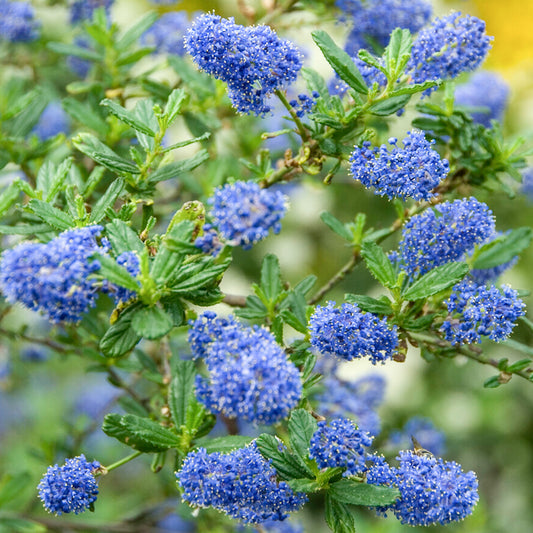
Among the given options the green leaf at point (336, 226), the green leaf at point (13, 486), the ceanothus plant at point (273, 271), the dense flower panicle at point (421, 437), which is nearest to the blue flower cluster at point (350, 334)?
the ceanothus plant at point (273, 271)

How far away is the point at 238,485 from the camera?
142 cm

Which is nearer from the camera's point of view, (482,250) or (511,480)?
(482,250)

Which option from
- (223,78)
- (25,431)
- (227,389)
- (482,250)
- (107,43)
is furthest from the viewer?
(25,431)

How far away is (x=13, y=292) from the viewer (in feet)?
4.15

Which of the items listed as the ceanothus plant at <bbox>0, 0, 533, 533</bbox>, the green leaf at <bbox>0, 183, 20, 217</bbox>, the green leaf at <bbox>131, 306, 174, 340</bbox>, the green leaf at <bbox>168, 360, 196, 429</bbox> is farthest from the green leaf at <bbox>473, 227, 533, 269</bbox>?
the green leaf at <bbox>0, 183, 20, 217</bbox>

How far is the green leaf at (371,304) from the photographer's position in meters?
1.56

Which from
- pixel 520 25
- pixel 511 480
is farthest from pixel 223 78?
pixel 520 25

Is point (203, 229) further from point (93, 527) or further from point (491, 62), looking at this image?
point (491, 62)

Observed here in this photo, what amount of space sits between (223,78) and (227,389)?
685mm

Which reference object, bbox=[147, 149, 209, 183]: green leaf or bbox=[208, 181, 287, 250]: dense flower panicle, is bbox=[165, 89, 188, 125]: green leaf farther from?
bbox=[208, 181, 287, 250]: dense flower panicle

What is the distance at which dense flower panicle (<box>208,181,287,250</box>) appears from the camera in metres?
1.25

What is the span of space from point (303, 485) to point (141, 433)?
1.22 feet

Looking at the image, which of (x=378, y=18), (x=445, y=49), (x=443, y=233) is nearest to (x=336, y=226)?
(x=443, y=233)

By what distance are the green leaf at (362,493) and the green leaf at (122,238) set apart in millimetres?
660
